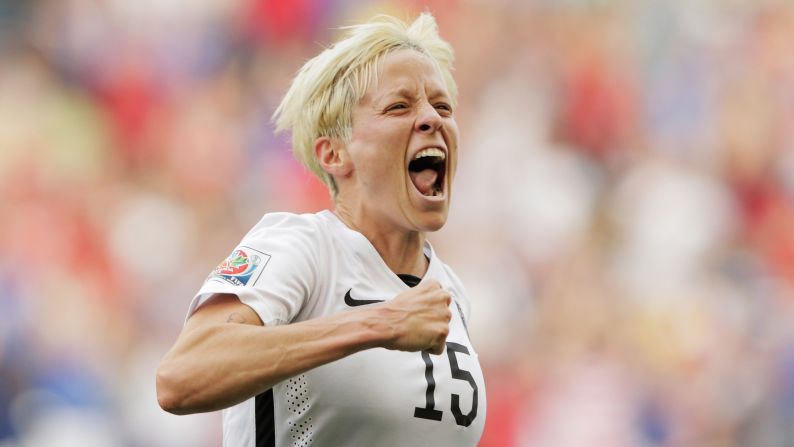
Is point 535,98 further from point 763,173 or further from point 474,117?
point 763,173

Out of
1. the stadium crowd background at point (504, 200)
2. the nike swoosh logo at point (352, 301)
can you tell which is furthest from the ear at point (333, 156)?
the stadium crowd background at point (504, 200)

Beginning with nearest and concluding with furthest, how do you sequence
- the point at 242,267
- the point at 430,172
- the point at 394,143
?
the point at 242,267 < the point at 394,143 < the point at 430,172

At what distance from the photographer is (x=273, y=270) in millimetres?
2311

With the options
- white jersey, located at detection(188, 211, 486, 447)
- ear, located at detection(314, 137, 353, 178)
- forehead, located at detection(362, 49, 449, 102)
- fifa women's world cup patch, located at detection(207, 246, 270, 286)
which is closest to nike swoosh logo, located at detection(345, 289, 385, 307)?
white jersey, located at detection(188, 211, 486, 447)

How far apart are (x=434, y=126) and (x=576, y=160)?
3877 millimetres

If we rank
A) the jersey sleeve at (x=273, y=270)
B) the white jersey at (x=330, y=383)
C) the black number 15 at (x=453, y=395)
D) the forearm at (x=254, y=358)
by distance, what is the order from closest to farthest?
the forearm at (x=254, y=358), the jersey sleeve at (x=273, y=270), the white jersey at (x=330, y=383), the black number 15 at (x=453, y=395)

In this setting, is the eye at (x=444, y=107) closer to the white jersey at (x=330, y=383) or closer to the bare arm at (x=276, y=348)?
the white jersey at (x=330, y=383)

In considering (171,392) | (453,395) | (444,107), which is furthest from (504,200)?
(171,392)

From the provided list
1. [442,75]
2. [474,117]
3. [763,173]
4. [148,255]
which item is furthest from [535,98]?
[442,75]

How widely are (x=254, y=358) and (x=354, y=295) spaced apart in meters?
→ 0.53

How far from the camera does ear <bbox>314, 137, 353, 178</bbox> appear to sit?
276cm

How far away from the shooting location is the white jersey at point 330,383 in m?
2.34

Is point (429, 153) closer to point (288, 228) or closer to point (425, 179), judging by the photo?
point (425, 179)

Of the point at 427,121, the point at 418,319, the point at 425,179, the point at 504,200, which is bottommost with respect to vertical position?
the point at 504,200
